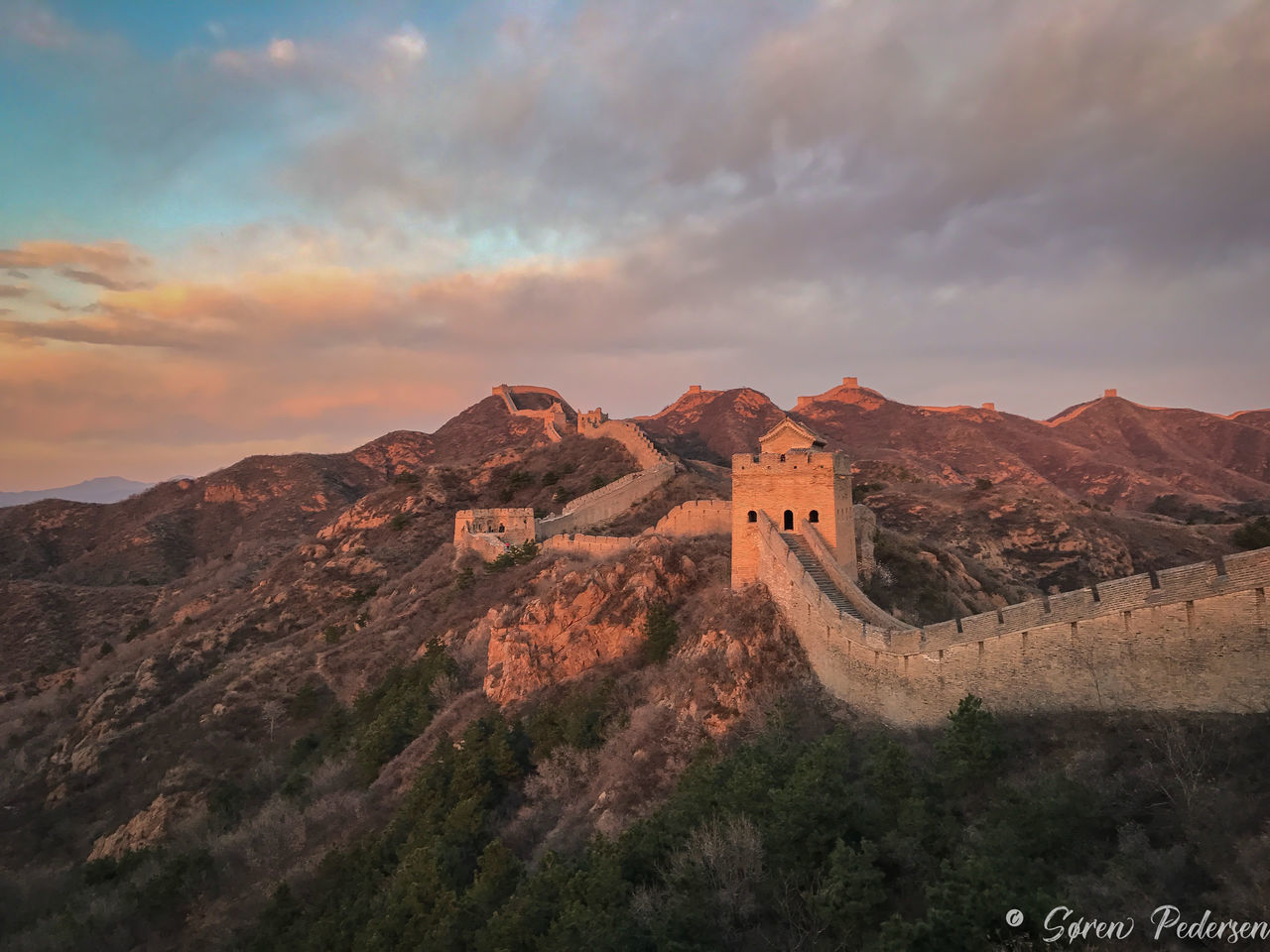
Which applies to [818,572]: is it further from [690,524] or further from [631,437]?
[631,437]

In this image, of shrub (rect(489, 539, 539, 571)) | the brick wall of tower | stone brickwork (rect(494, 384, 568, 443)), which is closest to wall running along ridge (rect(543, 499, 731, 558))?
shrub (rect(489, 539, 539, 571))

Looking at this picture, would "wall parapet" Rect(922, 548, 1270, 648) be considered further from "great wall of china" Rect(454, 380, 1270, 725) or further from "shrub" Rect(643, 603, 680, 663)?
"shrub" Rect(643, 603, 680, 663)

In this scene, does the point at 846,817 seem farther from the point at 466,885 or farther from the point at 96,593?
the point at 96,593

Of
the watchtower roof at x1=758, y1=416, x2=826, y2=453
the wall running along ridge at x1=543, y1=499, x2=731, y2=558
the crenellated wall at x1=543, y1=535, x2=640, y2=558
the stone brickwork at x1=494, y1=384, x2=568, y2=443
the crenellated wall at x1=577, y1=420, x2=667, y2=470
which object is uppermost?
the stone brickwork at x1=494, y1=384, x2=568, y2=443

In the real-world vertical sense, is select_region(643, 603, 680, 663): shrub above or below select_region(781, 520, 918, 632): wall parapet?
below

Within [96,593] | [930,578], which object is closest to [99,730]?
[96,593]

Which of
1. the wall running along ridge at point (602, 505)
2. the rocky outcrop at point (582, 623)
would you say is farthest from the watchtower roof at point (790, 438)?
the wall running along ridge at point (602, 505)

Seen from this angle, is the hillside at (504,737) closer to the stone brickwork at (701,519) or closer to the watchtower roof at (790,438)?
the stone brickwork at (701,519)
